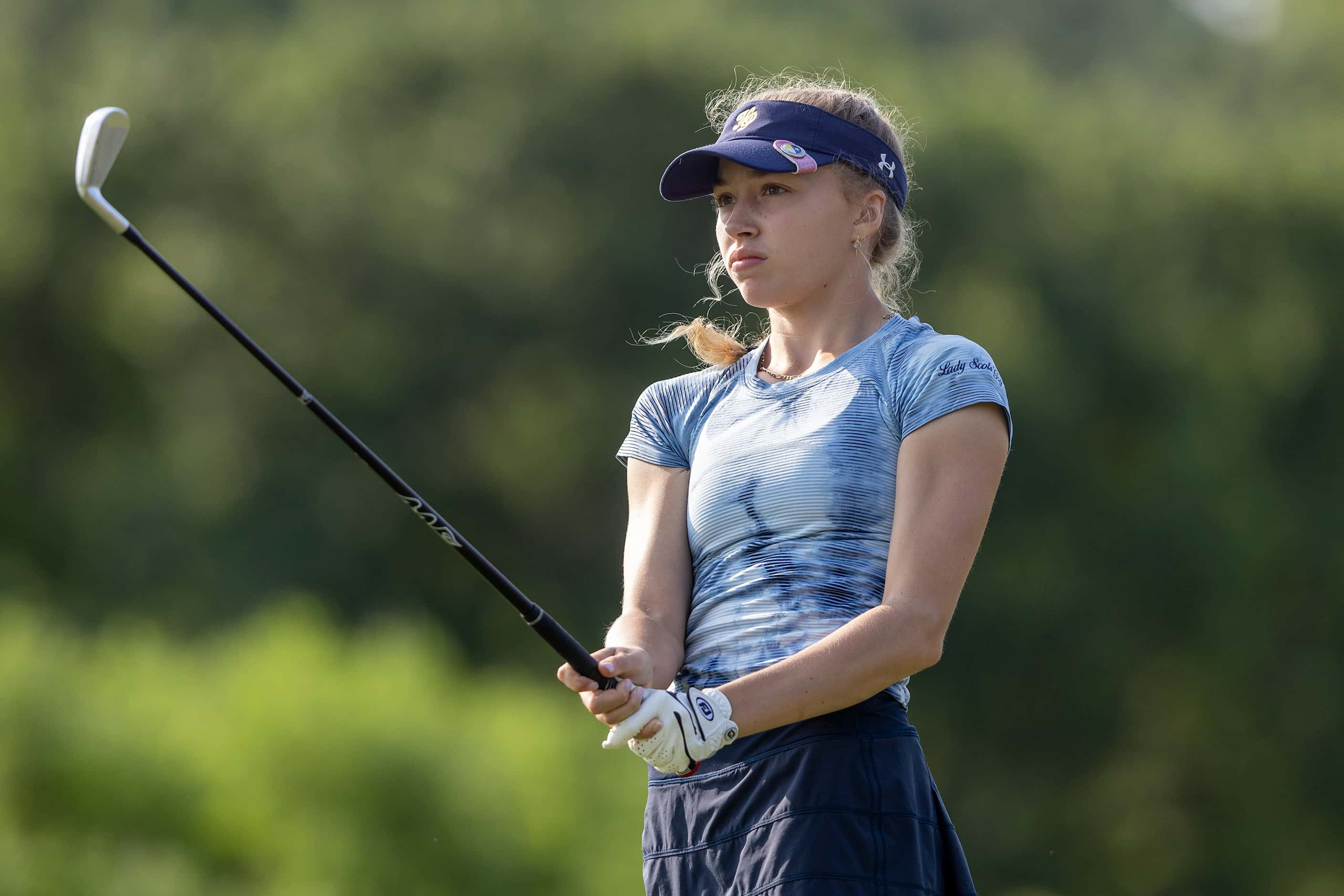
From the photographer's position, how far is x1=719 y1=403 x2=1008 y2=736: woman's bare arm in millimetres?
2166

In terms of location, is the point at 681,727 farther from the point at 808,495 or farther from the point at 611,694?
the point at 808,495

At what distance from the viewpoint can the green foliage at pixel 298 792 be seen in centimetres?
693

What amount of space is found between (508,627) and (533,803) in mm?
6770

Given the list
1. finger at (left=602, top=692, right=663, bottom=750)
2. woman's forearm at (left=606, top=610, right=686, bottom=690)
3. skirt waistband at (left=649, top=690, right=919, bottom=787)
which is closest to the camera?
finger at (left=602, top=692, right=663, bottom=750)

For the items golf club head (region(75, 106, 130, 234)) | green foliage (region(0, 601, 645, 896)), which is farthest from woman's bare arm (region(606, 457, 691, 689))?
green foliage (region(0, 601, 645, 896))

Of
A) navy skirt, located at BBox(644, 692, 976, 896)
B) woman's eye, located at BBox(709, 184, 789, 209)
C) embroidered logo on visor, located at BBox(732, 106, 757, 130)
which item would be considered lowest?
navy skirt, located at BBox(644, 692, 976, 896)

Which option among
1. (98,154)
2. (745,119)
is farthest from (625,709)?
(98,154)

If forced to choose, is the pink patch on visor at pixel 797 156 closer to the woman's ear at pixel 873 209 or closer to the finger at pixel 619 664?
the woman's ear at pixel 873 209

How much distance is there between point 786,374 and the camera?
2.54m

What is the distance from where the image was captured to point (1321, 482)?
14.0m

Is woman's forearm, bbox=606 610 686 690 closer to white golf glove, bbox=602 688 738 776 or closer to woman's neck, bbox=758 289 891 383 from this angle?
white golf glove, bbox=602 688 738 776

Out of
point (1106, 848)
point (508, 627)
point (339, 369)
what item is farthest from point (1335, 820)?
point (339, 369)

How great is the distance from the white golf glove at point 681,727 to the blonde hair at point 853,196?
684 mm

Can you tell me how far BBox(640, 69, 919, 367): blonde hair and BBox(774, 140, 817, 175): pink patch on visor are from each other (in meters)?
0.07
